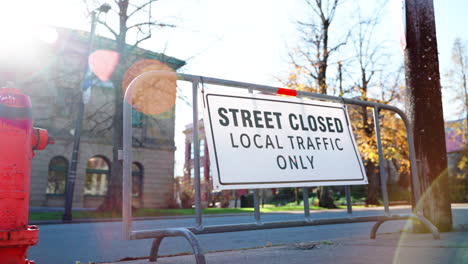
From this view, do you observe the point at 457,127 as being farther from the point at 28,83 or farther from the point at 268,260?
the point at 268,260

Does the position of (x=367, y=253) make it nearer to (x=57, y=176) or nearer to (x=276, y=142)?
(x=276, y=142)

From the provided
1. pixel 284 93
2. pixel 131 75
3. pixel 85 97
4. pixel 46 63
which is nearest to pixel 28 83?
pixel 46 63

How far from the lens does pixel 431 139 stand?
561cm

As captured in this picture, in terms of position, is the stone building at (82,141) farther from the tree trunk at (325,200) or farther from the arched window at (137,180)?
the tree trunk at (325,200)

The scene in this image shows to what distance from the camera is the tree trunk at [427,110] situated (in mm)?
5543

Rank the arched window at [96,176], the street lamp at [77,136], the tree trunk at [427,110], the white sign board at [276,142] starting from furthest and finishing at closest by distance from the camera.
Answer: the arched window at [96,176], the street lamp at [77,136], the tree trunk at [427,110], the white sign board at [276,142]

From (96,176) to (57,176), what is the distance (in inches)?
104

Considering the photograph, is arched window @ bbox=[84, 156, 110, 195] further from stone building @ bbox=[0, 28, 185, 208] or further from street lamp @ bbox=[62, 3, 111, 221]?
street lamp @ bbox=[62, 3, 111, 221]

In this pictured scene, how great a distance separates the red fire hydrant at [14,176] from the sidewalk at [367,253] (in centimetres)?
136

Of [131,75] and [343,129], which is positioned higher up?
[131,75]

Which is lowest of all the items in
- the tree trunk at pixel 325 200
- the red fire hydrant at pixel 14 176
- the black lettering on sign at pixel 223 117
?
the tree trunk at pixel 325 200

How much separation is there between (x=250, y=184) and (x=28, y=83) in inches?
919

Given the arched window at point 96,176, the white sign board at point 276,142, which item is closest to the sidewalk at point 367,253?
the white sign board at point 276,142

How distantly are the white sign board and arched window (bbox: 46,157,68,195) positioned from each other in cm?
2400
